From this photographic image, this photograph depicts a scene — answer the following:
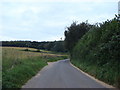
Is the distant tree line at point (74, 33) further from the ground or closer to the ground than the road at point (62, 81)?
further from the ground

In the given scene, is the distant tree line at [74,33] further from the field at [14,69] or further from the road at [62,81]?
the road at [62,81]

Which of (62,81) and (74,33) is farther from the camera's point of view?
(74,33)

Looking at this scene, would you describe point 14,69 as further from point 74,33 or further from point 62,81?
point 74,33

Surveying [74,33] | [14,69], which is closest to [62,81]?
[14,69]

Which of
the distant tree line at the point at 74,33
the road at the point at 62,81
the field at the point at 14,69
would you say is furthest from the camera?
the distant tree line at the point at 74,33

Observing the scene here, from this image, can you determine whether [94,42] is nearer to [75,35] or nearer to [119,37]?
[119,37]

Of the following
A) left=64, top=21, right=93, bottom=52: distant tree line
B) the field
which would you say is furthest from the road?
left=64, top=21, right=93, bottom=52: distant tree line

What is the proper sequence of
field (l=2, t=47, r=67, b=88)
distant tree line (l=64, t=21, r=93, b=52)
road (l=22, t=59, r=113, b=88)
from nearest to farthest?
1. field (l=2, t=47, r=67, b=88)
2. road (l=22, t=59, r=113, b=88)
3. distant tree line (l=64, t=21, r=93, b=52)

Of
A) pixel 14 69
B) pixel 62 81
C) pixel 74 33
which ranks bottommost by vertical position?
pixel 62 81

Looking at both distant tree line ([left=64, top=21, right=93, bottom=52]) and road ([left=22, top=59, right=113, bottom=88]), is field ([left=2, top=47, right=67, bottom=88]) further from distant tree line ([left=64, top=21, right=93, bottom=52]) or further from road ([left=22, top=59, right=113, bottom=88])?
distant tree line ([left=64, top=21, right=93, bottom=52])

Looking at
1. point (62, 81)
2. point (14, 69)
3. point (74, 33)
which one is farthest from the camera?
point (74, 33)

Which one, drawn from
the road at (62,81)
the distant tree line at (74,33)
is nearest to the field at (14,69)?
the road at (62,81)

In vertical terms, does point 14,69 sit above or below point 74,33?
below

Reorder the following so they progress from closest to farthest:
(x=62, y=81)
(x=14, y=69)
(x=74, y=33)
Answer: (x=62, y=81) < (x=14, y=69) < (x=74, y=33)
